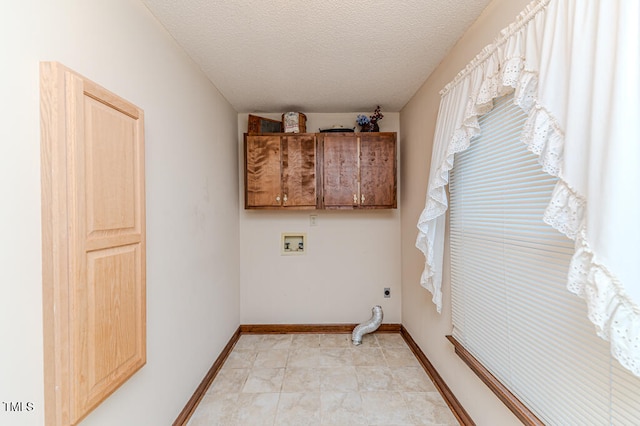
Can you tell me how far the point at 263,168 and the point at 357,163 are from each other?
1003mm

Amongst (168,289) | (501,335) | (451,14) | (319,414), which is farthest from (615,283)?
(168,289)

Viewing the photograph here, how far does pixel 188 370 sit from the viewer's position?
6.92 ft

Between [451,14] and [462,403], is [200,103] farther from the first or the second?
[462,403]

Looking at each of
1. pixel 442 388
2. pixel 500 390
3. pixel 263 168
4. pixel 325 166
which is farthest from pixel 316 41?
pixel 442 388

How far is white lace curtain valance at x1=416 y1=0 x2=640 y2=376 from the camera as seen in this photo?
80 cm

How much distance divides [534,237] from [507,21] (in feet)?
3.58

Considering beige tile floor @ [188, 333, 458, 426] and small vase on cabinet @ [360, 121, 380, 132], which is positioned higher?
small vase on cabinet @ [360, 121, 380, 132]

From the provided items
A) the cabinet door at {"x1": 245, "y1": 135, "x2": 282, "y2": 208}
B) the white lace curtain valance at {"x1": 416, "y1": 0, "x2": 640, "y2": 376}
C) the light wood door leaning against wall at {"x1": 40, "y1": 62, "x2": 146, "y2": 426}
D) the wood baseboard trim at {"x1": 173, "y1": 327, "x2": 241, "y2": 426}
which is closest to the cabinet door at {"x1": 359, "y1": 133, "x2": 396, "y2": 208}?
the cabinet door at {"x1": 245, "y1": 135, "x2": 282, "y2": 208}

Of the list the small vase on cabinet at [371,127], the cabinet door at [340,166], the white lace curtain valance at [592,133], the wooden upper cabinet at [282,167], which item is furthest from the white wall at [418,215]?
the wooden upper cabinet at [282,167]

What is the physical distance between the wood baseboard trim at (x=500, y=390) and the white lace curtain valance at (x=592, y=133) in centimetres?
70

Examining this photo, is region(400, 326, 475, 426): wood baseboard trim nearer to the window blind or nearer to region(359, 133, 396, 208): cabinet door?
the window blind

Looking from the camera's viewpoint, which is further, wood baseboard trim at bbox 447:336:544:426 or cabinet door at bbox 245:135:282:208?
cabinet door at bbox 245:135:282:208

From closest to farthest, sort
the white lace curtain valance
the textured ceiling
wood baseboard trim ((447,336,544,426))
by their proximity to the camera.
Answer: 1. the white lace curtain valance
2. wood baseboard trim ((447,336,544,426))
3. the textured ceiling

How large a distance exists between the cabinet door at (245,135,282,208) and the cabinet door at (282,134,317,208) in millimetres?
75
